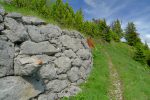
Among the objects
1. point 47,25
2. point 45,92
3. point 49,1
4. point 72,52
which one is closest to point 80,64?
point 72,52

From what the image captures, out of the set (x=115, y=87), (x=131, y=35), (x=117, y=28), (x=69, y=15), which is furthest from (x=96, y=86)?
(x=117, y=28)

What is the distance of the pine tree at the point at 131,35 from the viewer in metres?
85.0

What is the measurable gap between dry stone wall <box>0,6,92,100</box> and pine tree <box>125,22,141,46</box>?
62895 mm

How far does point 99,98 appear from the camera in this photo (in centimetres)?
2089

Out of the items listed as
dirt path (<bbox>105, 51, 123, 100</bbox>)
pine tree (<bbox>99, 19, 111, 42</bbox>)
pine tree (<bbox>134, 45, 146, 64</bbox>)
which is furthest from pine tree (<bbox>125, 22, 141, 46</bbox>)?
dirt path (<bbox>105, 51, 123, 100</bbox>)

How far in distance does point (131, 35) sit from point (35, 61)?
74626 millimetres

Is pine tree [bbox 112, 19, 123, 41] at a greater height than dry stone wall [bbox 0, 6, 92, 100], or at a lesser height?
greater

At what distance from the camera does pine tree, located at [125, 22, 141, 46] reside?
279 ft

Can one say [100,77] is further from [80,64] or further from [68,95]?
[68,95]

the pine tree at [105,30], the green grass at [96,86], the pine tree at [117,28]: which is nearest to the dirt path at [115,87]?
the green grass at [96,86]

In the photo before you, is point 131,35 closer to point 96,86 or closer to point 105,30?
point 105,30

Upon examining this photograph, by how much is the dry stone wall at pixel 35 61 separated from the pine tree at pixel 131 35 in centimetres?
6290

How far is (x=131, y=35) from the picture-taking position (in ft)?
288

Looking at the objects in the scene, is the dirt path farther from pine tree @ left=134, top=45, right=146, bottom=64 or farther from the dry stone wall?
pine tree @ left=134, top=45, right=146, bottom=64
